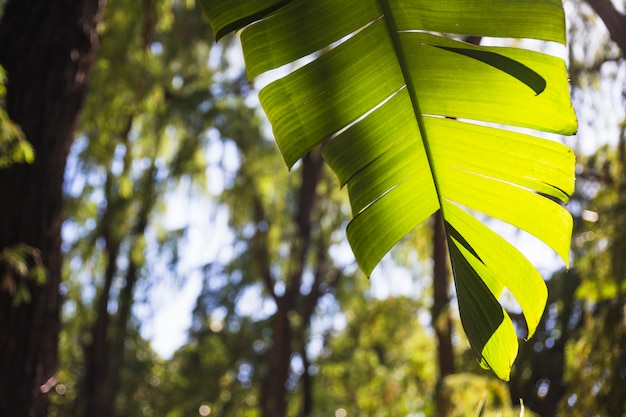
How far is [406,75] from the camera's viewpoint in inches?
55.6

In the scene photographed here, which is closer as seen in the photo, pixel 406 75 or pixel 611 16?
pixel 406 75

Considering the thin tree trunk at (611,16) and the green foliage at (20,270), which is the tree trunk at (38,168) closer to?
the green foliage at (20,270)

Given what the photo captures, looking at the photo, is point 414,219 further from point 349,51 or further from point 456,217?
point 349,51

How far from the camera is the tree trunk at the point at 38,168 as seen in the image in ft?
8.61

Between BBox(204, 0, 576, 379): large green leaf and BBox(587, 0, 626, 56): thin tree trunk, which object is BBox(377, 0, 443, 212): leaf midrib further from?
BBox(587, 0, 626, 56): thin tree trunk

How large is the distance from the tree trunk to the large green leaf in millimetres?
1666

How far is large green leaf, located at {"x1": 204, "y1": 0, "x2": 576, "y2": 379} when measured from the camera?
1327 millimetres

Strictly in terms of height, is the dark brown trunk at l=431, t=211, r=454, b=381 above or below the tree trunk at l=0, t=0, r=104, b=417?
below

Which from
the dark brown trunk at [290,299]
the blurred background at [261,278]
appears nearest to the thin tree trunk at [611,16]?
the blurred background at [261,278]

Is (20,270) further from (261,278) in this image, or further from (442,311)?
(261,278)

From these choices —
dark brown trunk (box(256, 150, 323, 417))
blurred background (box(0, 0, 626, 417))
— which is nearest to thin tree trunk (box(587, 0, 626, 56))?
blurred background (box(0, 0, 626, 417))

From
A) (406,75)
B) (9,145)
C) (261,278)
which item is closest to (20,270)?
(9,145)

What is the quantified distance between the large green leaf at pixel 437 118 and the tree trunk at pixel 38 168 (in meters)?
1.67

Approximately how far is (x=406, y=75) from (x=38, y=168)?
1858 mm
